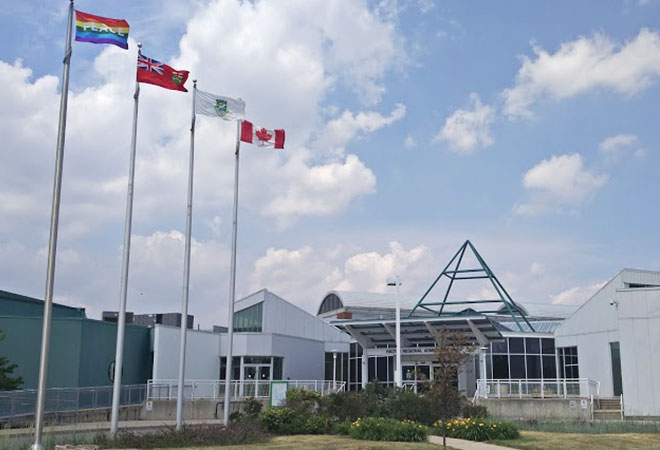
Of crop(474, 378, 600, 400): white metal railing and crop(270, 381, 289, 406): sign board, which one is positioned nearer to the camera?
crop(270, 381, 289, 406): sign board

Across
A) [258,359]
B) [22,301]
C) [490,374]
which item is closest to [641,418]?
[490,374]

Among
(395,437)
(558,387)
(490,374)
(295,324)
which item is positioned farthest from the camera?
(295,324)

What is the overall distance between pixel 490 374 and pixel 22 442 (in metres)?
38.1

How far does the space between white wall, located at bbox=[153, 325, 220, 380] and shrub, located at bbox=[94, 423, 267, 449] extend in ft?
74.5

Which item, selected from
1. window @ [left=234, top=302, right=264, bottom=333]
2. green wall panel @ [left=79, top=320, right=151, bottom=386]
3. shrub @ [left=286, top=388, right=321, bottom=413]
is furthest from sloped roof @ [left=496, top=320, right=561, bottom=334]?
shrub @ [left=286, top=388, right=321, bottom=413]

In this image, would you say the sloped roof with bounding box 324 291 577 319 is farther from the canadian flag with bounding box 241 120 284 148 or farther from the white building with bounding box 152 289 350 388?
the canadian flag with bounding box 241 120 284 148

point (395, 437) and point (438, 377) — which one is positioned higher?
point (438, 377)

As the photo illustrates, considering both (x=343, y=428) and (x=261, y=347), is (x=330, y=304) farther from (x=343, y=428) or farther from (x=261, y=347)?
(x=343, y=428)

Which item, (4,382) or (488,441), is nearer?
(488,441)

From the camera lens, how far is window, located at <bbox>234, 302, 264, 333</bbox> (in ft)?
181

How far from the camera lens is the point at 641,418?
37.0m

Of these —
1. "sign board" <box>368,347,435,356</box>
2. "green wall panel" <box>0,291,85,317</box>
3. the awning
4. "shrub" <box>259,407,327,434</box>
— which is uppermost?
"green wall panel" <box>0,291,85,317</box>

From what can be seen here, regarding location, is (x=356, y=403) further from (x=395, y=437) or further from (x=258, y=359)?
(x=258, y=359)

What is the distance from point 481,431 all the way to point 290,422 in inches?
263
